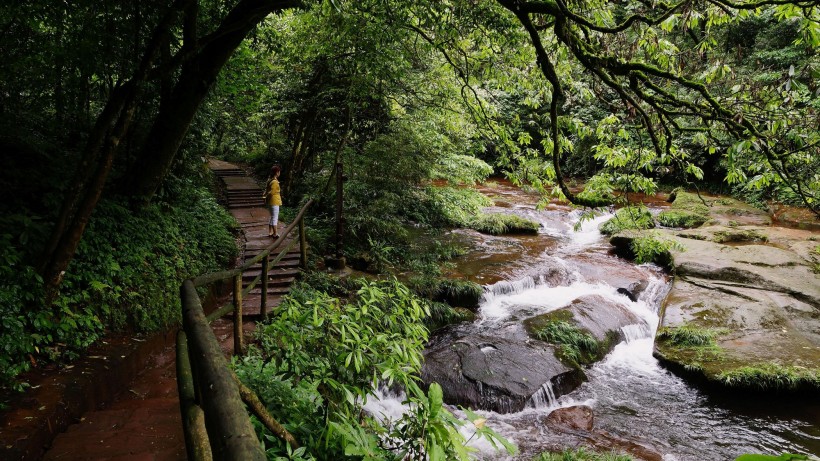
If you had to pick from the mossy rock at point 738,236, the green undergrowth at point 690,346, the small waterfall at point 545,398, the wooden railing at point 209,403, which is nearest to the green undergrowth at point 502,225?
the mossy rock at point 738,236

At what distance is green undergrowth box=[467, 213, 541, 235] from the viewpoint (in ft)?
49.6

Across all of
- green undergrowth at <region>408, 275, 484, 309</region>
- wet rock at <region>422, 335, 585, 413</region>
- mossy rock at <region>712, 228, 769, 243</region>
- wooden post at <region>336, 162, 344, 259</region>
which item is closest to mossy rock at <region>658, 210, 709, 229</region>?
mossy rock at <region>712, 228, 769, 243</region>

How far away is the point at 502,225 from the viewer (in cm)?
1509

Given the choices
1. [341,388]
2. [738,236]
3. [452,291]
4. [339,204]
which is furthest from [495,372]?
[738,236]

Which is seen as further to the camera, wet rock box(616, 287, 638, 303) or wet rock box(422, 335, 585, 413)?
wet rock box(616, 287, 638, 303)

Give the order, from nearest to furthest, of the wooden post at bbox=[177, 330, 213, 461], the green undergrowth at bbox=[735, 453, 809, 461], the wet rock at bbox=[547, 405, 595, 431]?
the green undergrowth at bbox=[735, 453, 809, 461] < the wooden post at bbox=[177, 330, 213, 461] < the wet rock at bbox=[547, 405, 595, 431]

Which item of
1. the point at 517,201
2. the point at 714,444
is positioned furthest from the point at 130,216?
the point at 517,201

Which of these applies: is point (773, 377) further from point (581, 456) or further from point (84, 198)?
point (84, 198)

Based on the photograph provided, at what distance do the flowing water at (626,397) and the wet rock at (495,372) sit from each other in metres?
0.20

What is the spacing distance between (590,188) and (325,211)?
28.2 ft

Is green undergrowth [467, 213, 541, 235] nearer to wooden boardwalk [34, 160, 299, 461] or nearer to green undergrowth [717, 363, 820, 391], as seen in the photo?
green undergrowth [717, 363, 820, 391]

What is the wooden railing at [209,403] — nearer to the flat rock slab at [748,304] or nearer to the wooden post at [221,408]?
the wooden post at [221,408]

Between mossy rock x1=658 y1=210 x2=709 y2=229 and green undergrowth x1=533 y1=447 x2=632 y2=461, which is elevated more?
mossy rock x1=658 y1=210 x2=709 y2=229

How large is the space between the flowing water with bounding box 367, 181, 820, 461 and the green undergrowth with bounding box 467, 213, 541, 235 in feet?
7.33
